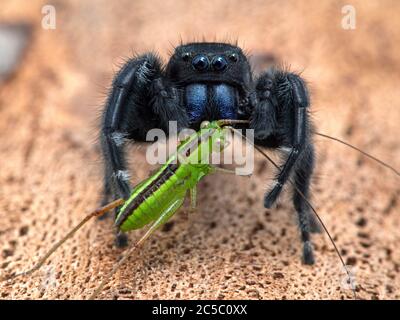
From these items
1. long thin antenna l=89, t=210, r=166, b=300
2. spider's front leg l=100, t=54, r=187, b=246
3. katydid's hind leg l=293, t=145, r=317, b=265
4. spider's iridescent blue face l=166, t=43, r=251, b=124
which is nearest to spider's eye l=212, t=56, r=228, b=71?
spider's iridescent blue face l=166, t=43, r=251, b=124

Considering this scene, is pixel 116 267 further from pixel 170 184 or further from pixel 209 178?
pixel 209 178

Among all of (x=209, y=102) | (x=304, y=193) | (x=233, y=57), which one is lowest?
(x=304, y=193)

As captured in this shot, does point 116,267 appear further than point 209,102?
No

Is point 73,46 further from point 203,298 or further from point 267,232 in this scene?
point 203,298

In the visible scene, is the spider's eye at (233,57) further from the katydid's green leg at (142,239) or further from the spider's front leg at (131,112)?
the katydid's green leg at (142,239)

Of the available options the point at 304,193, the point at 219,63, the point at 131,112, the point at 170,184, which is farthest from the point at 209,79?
the point at 304,193

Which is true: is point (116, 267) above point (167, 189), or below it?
below

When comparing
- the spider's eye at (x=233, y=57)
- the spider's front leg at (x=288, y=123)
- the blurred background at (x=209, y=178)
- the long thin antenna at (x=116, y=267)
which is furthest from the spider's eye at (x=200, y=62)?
the long thin antenna at (x=116, y=267)
